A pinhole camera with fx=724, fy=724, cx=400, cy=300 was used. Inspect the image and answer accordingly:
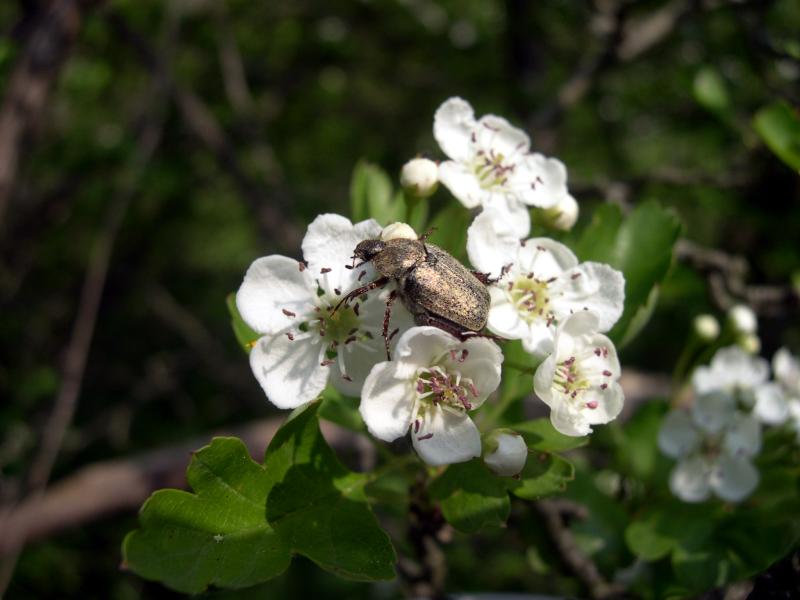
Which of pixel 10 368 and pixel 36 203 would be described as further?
pixel 10 368

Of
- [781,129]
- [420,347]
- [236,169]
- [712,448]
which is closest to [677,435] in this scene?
[712,448]

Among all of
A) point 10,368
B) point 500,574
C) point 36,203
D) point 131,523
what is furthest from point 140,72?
point 500,574

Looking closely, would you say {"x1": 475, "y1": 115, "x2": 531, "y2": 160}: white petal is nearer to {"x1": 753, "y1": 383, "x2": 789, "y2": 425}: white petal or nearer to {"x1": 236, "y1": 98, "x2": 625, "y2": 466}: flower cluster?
{"x1": 236, "y1": 98, "x2": 625, "y2": 466}: flower cluster

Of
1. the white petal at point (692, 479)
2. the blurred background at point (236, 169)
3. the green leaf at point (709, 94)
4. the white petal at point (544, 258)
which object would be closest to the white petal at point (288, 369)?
the white petal at point (544, 258)

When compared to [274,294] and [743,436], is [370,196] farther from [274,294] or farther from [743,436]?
[743,436]

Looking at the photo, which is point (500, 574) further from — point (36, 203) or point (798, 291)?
point (36, 203)

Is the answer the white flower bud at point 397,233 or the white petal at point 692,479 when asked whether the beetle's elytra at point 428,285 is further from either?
the white petal at point 692,479
